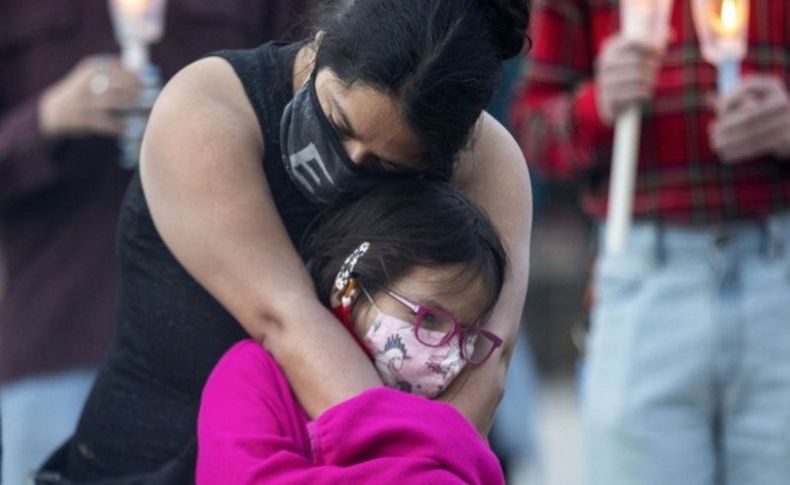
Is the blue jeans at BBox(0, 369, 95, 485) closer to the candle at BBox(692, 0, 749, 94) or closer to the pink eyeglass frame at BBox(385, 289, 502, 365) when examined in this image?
the candle at BBox(692, 0, 749, 94)

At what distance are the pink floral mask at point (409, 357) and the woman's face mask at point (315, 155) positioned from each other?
0.56ft

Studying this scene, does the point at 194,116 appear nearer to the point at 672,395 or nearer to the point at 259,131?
the point at 259,131

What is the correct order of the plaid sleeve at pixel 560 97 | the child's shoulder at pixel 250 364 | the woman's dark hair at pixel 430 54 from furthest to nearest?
the plaid sleeve at pixel 560 97 → the child's shoulder at pixel 250 364 → the woman's dark hair at pixel 430 54

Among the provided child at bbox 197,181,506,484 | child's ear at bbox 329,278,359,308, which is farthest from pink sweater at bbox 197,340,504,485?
child's ear at bbox 329,278,359,308

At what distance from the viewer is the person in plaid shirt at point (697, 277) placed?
13.5ft

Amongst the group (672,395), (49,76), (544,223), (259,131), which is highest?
(259,131)

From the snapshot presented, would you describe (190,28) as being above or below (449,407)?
below

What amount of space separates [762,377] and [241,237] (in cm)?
173

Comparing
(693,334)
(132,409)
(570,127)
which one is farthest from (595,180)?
(132,409)

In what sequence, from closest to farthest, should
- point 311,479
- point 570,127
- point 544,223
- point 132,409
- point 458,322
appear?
point 311,479, point 458,322, point 132,409, point 570,127, point 544,223

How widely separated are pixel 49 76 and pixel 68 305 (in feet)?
1.57

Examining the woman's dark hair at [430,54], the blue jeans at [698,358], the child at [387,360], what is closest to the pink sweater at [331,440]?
the child at [387,360]

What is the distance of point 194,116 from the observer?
2.68 meters

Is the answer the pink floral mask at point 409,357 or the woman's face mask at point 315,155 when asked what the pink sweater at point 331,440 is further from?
the woman's face mask at point 315,155
